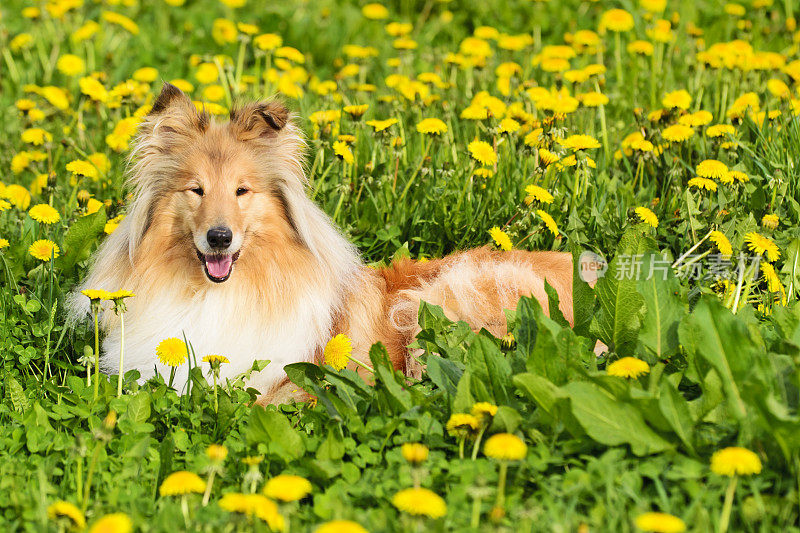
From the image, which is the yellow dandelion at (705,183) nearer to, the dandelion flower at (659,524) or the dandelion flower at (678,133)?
the dandelion flower at (678,133)

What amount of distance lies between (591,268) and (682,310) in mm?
754

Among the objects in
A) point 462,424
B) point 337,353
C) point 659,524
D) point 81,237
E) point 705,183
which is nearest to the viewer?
point 659,524

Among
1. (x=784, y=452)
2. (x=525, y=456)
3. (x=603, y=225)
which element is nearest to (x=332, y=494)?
(x=525, y=456)

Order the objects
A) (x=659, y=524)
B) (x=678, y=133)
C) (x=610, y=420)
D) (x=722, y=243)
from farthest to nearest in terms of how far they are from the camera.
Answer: (x=678, y=133)
(x=722, y=243)
(x=610, y=420)
(x=659, y=524)

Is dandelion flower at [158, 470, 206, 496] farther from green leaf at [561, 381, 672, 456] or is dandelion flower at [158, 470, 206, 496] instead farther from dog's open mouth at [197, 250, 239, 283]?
dog's open mouth at [197, 250, 239, 283]

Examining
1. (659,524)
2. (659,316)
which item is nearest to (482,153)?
(659,316)

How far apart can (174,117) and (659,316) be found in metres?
2.22

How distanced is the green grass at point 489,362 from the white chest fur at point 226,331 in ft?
1.18

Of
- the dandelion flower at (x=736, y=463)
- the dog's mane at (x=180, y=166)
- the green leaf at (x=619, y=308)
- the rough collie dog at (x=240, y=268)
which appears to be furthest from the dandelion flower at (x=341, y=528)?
the dog's mane at (x=180, y=166)

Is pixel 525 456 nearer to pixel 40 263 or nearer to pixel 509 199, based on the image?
pixel 509 199

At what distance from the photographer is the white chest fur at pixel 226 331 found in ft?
12.5

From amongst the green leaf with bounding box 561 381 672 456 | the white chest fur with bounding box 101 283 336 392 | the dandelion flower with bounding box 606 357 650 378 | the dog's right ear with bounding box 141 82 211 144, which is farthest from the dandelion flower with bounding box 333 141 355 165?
the green leaf with bounding box 561 381 672 456

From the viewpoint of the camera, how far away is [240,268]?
381 cm

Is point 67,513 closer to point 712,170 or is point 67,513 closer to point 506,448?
point 506,448
